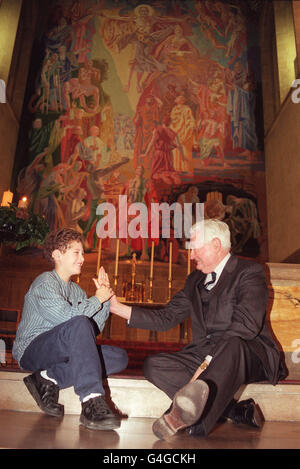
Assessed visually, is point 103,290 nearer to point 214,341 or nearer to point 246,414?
point 214,341

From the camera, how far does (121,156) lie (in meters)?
9.70

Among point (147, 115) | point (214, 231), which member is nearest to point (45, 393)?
point (214, 231)

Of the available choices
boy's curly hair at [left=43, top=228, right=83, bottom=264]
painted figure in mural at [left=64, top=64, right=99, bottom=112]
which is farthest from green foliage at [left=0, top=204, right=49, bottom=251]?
painted figure in mural at [left=64, top=64, right=99, bottom=112]

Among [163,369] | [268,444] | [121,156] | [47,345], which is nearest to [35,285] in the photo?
[47,345]

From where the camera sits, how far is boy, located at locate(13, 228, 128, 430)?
2.00m

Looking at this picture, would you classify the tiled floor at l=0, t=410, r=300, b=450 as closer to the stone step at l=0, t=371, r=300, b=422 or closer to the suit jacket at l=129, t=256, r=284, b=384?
the stone step at l=0, t=371, r=300, b=422

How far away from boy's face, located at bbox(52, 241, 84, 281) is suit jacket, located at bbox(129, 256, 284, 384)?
489 millimetres

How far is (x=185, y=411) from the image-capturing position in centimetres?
171

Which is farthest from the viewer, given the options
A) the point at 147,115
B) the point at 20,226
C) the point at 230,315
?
the point at 147,115

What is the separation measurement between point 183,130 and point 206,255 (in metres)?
7.84

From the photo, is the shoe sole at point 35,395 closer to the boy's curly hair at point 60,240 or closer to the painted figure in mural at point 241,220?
the boy's curly hair at point 60,240

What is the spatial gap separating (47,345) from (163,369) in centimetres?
68

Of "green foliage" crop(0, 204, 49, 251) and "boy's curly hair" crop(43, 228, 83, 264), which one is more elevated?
"green foliage" crop(0, 204, 49, 251)
